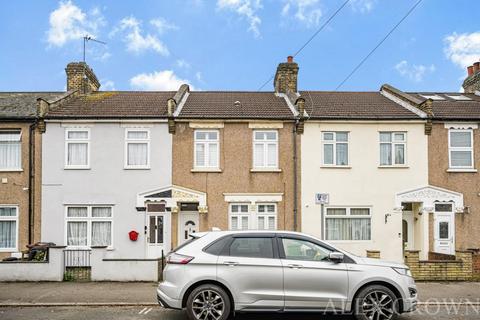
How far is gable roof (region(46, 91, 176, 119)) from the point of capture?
58.3 feet

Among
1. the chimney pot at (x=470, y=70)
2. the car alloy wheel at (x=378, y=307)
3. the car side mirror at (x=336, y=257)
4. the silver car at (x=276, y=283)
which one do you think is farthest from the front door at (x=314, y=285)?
the chimney pot at (x=470, y=70)

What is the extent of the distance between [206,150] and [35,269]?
742 cm

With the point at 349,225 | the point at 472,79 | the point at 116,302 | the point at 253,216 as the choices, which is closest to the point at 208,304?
the point at 116,302

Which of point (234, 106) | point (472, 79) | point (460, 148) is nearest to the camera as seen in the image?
point (460, 148)

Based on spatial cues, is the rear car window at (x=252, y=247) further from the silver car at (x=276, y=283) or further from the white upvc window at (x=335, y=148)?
the white upvc window at (x=335, y=148)

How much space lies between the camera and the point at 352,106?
19500 millimetres

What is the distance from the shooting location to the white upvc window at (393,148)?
59.5 feet

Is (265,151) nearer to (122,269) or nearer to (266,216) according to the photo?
(266,216)

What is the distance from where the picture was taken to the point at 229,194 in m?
17.6

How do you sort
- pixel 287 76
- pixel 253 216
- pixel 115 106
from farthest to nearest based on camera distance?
pixel 287 76 < pixel 115 106 < pixel 253 216

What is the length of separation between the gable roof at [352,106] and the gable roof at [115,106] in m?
6.17

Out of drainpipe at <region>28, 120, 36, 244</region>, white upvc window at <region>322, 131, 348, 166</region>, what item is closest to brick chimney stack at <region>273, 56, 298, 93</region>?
white upvc window at <region>322, 131, 348, 166</region>

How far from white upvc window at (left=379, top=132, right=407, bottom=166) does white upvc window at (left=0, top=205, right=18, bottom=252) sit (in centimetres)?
1421

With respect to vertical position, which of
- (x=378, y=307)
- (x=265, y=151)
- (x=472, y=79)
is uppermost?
(x=472, y=79)
